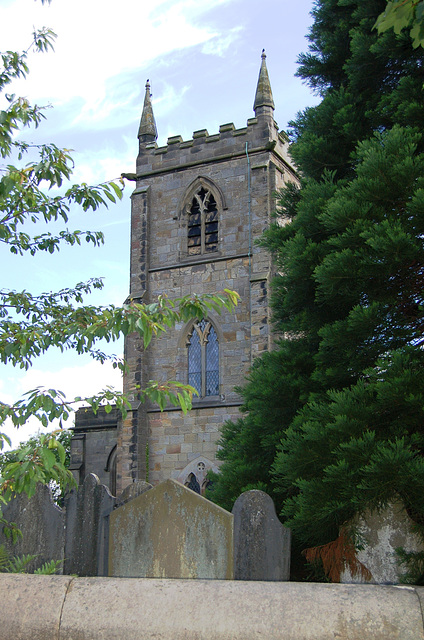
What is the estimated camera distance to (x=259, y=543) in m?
3.71

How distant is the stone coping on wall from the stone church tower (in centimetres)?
1363

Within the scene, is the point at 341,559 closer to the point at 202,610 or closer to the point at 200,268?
the point at 202,610

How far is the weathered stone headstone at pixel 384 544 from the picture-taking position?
409 centimetres

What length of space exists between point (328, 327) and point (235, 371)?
12424mm

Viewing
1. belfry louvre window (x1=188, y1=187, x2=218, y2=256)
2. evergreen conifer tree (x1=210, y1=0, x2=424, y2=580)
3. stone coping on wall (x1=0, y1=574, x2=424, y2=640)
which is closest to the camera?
stone coping on wall (x1=0, y1=574, x2=424, y2=640)

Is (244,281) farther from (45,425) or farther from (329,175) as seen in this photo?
(45,425)

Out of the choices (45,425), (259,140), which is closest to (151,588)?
(45,425)

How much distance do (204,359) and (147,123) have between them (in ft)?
28.0

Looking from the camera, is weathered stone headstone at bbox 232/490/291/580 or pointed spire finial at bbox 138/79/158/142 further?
pointed spire finial at bbox 138/79/158/142

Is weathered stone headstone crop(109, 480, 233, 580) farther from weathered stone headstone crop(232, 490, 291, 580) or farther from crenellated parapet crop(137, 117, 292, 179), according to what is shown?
crenellated parapet crop(137, 117, 292, 179)

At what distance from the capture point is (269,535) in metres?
3.73

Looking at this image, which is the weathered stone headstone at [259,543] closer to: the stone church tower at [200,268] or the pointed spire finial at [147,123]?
the stone church tower at [200,268]

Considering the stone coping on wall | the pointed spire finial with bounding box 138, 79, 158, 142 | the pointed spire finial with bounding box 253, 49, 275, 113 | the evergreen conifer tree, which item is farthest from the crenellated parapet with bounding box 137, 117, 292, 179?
the stone coping on wall

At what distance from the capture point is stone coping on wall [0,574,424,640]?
2.73 metres
